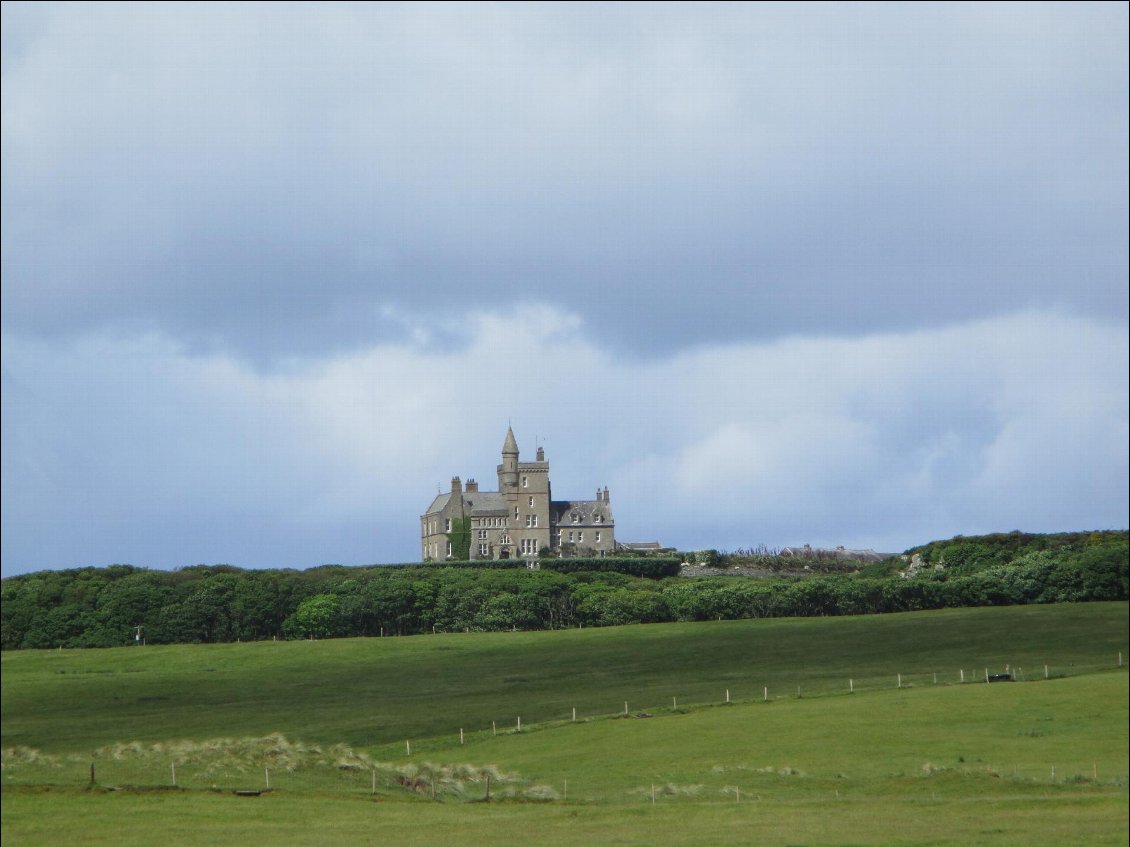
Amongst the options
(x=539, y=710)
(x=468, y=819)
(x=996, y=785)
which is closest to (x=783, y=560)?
(x=539, y=710)

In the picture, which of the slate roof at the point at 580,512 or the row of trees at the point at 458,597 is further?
the slate roof at the point at 580,512

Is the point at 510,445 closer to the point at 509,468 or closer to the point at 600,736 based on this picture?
the point at 509,468

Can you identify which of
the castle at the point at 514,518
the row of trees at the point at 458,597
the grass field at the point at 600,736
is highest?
the castle at the point at 514,518

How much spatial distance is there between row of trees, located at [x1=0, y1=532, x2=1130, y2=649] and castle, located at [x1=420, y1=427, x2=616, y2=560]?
48.8m

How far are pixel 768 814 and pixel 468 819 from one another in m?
8.14

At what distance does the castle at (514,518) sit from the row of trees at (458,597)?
160 ft

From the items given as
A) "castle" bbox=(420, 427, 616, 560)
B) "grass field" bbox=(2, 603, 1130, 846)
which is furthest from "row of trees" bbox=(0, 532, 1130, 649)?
"castle" bbox=(420, 427, 616, 560)

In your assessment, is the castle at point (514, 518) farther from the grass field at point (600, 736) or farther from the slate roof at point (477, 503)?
the grass field at point (600, 736)

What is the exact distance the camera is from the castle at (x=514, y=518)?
5610 inches

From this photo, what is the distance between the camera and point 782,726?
2039 inches

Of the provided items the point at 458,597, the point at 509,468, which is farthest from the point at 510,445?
the point at 458,597

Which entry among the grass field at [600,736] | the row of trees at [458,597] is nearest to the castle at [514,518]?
the row of trees at [458,597]

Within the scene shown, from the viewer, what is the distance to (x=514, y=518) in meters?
146

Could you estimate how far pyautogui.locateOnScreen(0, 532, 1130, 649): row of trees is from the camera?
69.1 meters
